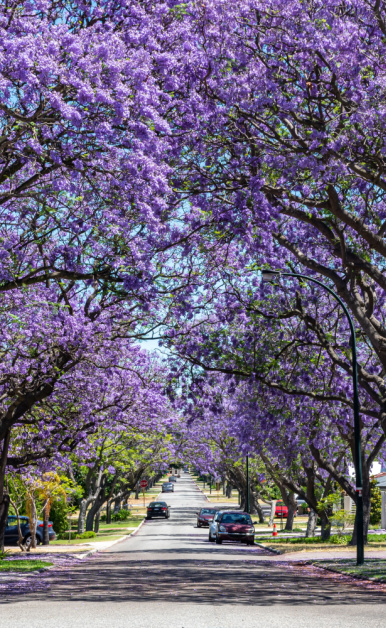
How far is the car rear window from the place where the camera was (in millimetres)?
37594

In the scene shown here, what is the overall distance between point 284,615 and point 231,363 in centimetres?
1093

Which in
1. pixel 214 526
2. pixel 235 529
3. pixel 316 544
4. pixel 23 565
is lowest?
pixel 23 565

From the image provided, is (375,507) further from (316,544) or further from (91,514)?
(316,544)

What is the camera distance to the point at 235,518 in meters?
37.9

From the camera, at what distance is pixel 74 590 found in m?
16.3

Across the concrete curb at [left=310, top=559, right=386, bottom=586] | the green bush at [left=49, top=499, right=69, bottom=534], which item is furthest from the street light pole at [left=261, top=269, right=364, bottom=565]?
the green bush at [left=49, top=499, right=69, bottom=534]

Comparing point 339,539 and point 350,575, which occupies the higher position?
point 339,539

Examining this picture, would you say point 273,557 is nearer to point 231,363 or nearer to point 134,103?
point 231,363

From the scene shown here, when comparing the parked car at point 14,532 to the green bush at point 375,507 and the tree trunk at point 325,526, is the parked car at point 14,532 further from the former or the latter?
the green bush at point 375,507

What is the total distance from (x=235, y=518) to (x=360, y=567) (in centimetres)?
1769

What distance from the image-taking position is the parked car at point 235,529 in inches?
1458

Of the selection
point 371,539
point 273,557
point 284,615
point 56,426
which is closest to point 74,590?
point 284,615

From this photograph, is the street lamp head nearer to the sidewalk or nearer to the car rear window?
the sidewalk

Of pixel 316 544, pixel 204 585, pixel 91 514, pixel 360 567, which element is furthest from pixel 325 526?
pixel 204 585
